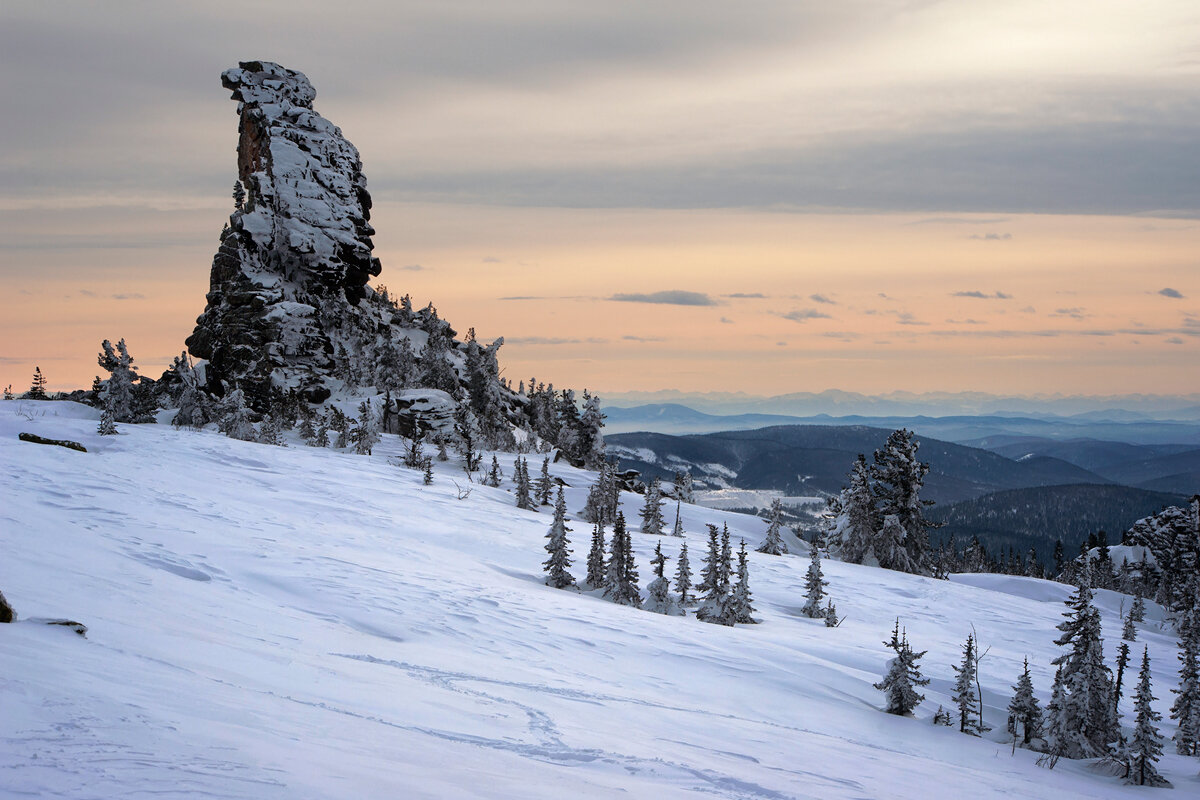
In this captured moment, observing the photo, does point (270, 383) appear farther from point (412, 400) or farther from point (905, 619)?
point (905, 619)

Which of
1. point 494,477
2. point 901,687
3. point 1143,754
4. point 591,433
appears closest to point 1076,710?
point 1143,754

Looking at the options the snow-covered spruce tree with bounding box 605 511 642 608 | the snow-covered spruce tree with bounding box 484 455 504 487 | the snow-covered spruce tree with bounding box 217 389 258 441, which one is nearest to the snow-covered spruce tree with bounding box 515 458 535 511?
the snow-covered spruce tree with bounding box 484 455 504 487

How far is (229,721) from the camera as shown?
7.75 m

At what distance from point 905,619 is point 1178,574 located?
55567 mm

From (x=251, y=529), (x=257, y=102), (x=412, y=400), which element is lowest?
(x=251, y=529)

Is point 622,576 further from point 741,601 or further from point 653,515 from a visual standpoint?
point 653,515

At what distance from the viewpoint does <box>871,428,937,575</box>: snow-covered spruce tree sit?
155 feet

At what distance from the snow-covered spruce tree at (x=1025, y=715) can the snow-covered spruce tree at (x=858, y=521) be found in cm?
3037

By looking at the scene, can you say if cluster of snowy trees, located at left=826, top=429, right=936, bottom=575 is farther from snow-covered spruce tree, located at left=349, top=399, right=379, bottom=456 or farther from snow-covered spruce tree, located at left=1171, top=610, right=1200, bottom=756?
snow-covered spruce tree, located at left=349, top=399, right=379, bottom=456

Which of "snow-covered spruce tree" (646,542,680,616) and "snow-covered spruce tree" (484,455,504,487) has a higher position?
"snow-covered spruce tree" (484,455,504,487)

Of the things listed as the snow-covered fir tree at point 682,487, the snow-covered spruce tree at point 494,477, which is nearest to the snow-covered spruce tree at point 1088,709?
the snow-covered spruce tree at point 494,477

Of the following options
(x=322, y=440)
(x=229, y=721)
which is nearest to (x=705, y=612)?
(x=229, y=721)

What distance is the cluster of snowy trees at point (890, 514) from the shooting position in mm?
47281

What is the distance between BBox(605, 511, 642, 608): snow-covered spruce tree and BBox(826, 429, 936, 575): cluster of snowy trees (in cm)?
2670
